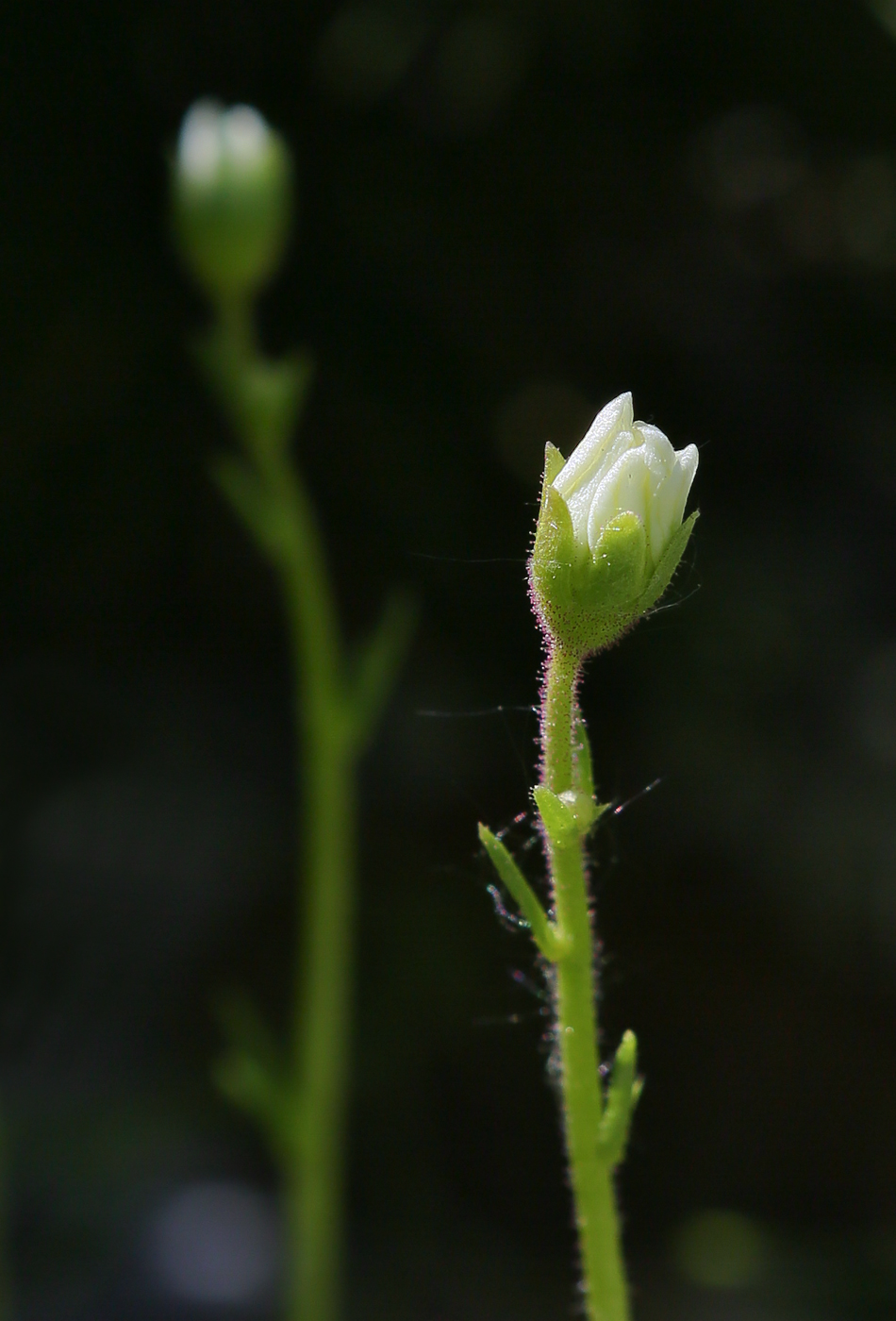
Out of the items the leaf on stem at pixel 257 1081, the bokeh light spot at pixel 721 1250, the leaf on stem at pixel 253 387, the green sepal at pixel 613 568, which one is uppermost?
the leaf on stem at pixel 253 387

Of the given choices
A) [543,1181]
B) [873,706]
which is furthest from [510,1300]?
[873,706]

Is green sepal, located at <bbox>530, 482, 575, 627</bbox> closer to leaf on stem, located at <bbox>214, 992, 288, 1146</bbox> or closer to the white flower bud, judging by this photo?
the white flower bud

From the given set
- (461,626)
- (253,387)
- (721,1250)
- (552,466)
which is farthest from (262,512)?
(721,1250)

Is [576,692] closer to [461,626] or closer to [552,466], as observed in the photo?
[552,466]

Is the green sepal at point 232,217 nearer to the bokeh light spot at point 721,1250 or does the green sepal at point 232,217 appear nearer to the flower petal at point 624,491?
the flower petal at point 624,491

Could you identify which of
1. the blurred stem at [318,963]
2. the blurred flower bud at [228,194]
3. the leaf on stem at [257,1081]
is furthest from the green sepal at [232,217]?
the leaf on stem at [257,1081]

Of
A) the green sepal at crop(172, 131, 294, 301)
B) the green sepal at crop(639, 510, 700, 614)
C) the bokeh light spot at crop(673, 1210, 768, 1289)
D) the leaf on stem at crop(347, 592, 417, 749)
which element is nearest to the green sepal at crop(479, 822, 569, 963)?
the green sepal at crop(639, 510, 700, 614)
